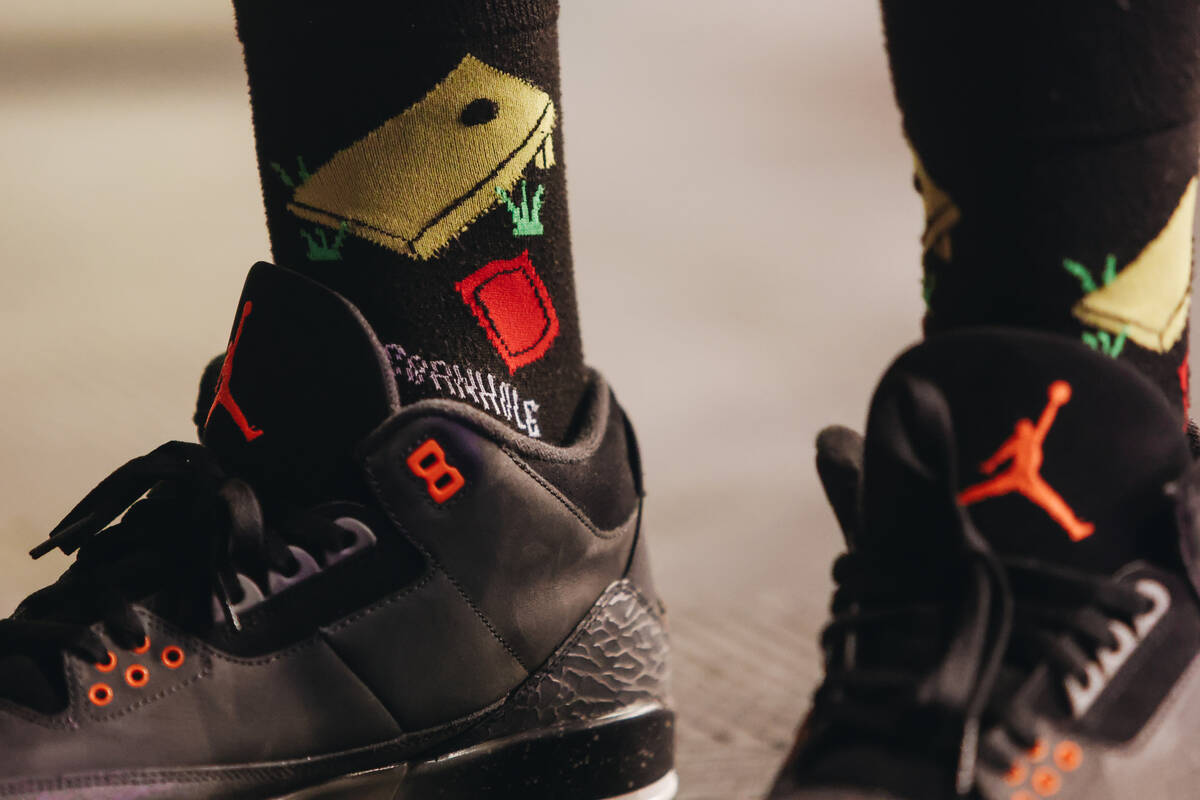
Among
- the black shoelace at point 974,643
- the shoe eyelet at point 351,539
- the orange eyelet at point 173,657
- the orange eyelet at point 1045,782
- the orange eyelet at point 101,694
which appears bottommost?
the orange eyelet at point 101,694

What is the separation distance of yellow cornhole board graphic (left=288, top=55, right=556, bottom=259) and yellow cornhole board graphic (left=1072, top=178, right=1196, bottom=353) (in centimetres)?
32

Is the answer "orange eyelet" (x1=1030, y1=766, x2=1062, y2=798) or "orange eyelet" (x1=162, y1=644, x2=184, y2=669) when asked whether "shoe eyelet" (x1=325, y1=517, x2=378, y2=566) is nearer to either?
"orange eyelet" (x1=162, y1=644, x2=184, y2=669)

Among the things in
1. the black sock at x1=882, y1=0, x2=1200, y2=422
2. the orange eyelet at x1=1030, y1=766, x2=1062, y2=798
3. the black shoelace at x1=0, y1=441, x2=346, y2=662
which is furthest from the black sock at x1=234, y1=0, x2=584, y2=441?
the orange eyelet at x1=1030, y1=766, x2=1062, y2=798

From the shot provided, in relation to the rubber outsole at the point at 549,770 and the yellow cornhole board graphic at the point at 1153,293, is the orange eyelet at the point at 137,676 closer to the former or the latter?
the rubber outsole at the point at 549,770

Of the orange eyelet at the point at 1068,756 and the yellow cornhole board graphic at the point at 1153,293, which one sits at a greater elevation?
the yellow cornhole board graphic at the point at 1153,293

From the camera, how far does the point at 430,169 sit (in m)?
0.66

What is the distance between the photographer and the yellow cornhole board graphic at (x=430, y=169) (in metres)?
0.65

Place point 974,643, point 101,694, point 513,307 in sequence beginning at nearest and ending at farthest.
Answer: point 974,643
point 101,694
point 513,307

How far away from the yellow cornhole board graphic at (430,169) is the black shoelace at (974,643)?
1.03 feet

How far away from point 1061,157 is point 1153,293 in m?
0.09

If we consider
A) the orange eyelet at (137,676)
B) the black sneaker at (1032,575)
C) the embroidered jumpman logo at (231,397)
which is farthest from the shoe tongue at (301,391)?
the black sneaker at (1032,575)

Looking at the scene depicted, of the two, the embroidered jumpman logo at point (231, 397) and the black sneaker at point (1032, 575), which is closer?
the black sneaker at point (1032, 575)

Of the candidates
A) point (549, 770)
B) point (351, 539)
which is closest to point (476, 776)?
point (549, 770)

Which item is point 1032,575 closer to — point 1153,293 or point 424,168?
point 1153,293
